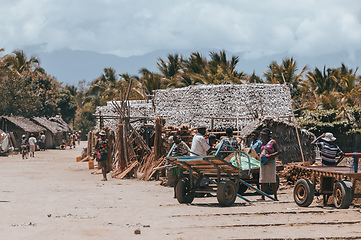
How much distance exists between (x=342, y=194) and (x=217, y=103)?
17220mm

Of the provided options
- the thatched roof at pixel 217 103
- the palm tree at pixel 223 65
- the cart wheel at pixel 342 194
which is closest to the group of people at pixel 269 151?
the cart wheel at pixel 342 194

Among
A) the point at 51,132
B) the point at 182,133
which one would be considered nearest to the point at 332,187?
the point at 182,133

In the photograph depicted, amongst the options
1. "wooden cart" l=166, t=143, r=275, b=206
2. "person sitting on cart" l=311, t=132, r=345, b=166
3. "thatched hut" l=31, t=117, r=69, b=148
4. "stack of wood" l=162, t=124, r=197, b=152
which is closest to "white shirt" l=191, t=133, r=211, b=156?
"wooden cart" l=166, t=143, r=275, b=206

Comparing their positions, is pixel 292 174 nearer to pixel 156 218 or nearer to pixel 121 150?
pixel 156 218

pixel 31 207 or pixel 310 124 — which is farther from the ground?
pixel 310 124

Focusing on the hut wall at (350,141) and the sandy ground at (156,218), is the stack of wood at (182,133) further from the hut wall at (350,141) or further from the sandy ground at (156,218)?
the hut wall at (350,141)

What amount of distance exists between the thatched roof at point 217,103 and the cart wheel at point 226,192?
14.4 m

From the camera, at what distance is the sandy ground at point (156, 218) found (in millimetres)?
8242

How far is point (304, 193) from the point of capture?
11086 millimetres

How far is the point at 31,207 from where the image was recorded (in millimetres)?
11750

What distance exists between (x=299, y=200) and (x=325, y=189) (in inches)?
24.2

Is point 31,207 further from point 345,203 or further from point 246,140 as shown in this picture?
point 246,140

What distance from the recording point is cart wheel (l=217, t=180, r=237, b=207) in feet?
37.6

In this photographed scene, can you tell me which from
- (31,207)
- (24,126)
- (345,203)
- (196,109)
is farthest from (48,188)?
(24,126)
